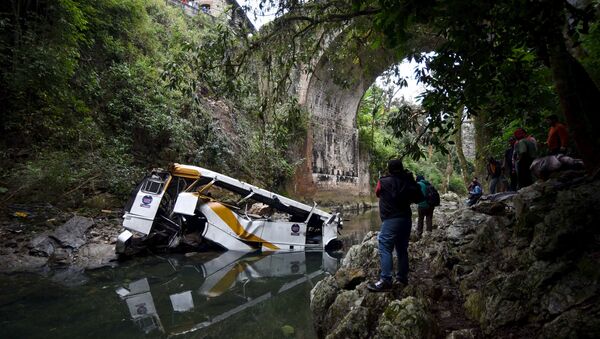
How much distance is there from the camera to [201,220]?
988 centimetres

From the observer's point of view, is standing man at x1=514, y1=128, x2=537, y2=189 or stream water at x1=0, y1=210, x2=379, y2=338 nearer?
stream water at x1=0, y1=210, x2=379, y2=338

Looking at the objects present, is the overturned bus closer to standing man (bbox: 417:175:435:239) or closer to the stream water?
the stream water

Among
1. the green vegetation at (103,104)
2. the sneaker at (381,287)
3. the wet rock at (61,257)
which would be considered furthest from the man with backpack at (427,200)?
the wet rock at (61,257)

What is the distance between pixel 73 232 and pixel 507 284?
28.0 feet

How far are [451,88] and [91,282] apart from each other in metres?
6.58

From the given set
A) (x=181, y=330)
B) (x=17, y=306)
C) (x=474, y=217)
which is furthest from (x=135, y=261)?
(x=474, y=217)

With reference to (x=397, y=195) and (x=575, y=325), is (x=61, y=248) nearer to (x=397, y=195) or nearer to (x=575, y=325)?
(x=397, y=195)

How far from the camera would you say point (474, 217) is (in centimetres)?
489

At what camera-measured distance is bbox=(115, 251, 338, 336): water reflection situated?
16.4 ft

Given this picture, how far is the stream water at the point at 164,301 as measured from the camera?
4.54 meters

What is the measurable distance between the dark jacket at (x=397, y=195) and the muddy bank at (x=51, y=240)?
6439 millimetres

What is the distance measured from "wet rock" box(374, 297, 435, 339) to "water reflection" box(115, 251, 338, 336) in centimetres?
253

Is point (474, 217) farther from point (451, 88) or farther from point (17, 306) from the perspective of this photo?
point (17, 306)

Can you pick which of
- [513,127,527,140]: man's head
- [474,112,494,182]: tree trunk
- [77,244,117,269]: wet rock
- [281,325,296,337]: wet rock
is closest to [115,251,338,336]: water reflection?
[281,325,296,337]: wet rock
